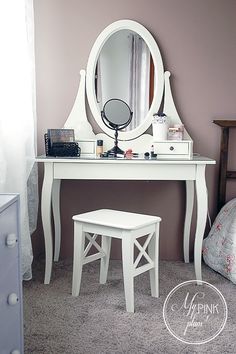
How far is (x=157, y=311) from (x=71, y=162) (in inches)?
35.3

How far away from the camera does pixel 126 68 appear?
8.39 ft

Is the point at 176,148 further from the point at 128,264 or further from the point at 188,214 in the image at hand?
the point at 128,264

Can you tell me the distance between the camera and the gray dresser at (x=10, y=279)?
3.92ft

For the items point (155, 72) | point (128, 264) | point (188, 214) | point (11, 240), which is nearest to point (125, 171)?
point (128, 264)

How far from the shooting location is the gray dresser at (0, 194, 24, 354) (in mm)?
1195

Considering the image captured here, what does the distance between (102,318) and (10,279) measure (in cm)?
72

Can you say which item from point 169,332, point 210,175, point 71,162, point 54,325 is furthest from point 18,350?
point 210,175

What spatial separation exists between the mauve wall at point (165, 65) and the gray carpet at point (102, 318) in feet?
1.72

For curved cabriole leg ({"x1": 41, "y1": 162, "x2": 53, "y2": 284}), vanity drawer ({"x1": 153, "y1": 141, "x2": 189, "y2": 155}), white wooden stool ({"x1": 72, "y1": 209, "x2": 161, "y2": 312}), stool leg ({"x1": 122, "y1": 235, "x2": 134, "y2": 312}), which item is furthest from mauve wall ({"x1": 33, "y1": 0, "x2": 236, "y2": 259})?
stool leg ({"x1": 122, "y1": 235, "x2": 134, "y2": 312})

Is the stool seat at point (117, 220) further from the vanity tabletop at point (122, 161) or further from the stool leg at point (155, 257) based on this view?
the vanity tabletop at point (122, 161)

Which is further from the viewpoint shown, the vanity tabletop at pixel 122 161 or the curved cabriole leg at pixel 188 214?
the curved cabriole leg at pixel 188 214

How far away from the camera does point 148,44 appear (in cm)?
255

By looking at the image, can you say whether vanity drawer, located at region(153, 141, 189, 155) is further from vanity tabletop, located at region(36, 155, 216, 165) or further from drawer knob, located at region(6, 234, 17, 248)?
drawer knob, located at region(6, 234, 17, 248)

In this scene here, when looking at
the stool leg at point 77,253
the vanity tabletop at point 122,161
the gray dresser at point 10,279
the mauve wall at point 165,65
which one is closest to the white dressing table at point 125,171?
the vanity tabletop at point 122,161
